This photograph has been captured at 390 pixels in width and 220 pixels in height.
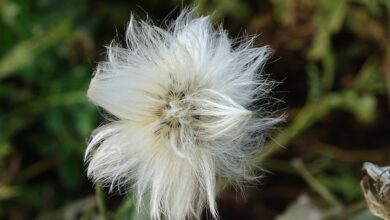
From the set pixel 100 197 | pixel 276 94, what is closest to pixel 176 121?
pixel 100 197

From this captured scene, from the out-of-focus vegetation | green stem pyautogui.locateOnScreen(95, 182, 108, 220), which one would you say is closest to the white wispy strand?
green stem pyautogui.locateOnScreen(95, 182, 108, 220)

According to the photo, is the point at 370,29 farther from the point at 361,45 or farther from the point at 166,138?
the point at 166,138

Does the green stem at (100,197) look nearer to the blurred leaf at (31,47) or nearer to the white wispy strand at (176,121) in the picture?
the white wispy strand at (176,121)

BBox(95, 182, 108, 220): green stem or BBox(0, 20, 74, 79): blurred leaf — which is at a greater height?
BBox(0, 20, 74, 79): blurred leaf

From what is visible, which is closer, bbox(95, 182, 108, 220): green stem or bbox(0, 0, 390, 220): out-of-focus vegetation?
bbox(95, 182, 108, 220): green stem

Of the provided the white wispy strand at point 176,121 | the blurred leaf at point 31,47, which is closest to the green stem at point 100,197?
the white wispy strand at point 176,121

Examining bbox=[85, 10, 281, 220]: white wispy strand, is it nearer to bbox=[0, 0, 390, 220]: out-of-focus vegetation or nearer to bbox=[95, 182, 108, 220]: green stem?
bbox=[95, 182, 108, 220]: green stem

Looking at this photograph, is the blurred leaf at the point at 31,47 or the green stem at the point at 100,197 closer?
the green stem at the point at 100,197
